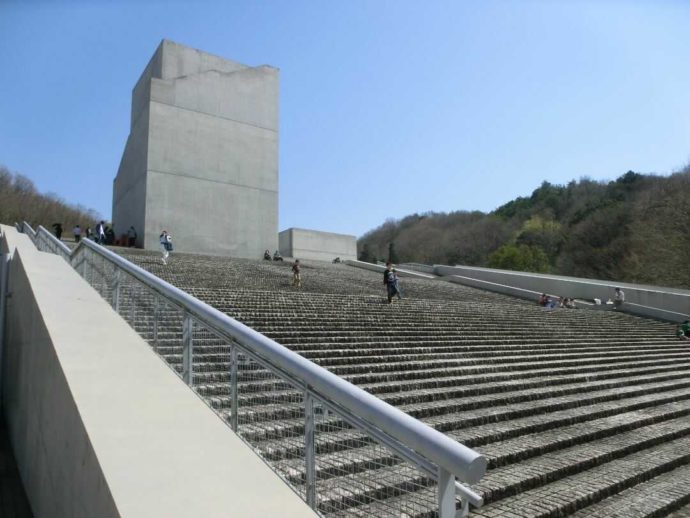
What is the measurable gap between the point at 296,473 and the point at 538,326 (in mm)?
10271

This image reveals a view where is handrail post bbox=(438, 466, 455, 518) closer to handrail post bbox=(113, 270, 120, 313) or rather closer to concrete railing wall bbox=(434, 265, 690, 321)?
handrail post bbox=(113, 270, 120, 313)

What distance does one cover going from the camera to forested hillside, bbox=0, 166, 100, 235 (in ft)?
155

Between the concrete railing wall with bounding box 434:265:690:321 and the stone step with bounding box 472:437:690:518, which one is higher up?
the concrete railing wall with bounding box 434:265:690:321

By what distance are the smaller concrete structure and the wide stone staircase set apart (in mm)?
20025

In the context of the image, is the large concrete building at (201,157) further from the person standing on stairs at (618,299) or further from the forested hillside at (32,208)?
the forested hillside at (32,208)

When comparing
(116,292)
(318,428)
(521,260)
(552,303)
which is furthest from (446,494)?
(521,260)

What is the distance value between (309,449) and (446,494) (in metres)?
0.85

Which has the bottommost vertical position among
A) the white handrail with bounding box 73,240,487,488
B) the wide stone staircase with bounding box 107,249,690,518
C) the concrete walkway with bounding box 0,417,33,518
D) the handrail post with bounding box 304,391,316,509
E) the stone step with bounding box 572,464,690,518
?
the concrete walkway with bounding box 0,417,33,518

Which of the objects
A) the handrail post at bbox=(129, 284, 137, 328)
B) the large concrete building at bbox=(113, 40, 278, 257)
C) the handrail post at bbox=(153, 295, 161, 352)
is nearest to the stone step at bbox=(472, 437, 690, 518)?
the handrail post at bbox=(153, 295, 161, 352)

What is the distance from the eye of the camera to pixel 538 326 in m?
11.8

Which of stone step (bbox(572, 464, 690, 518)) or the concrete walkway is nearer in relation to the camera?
stone step (bbox(572, 464, 690, 518))

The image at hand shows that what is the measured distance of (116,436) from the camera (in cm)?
263

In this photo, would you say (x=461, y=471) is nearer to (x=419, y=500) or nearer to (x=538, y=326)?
(x=419, y=500)

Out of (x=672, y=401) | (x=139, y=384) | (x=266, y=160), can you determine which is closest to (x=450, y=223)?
(x=266, y=160)
